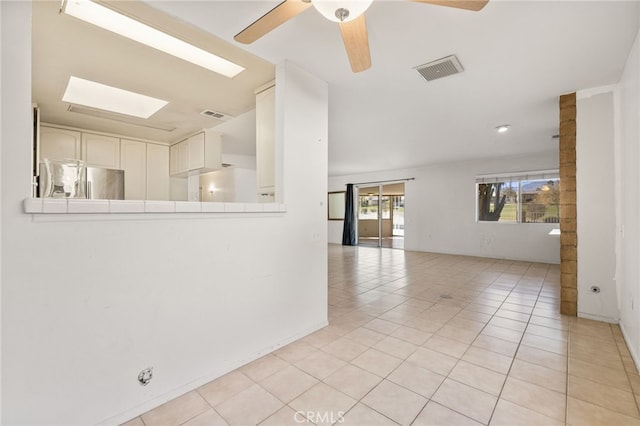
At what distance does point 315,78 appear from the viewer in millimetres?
2670

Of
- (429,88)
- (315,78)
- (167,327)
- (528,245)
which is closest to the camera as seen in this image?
(167,327)

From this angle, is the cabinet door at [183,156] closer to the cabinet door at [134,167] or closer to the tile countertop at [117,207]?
the cabinet door at [134,167]

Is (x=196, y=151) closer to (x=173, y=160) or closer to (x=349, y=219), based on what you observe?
(x=173, y=160)

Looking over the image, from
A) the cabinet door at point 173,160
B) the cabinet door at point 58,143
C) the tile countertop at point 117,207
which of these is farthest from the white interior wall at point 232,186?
the tile countertop at point 117,207

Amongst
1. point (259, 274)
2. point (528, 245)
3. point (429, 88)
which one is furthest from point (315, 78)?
point (528, 245)

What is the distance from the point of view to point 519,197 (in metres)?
6.39

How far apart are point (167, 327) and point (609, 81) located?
14.4 feet

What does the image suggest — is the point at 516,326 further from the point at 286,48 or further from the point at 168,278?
the point at 286,48

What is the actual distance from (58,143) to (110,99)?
4.62 feet

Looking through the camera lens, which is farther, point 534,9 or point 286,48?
point 286,48

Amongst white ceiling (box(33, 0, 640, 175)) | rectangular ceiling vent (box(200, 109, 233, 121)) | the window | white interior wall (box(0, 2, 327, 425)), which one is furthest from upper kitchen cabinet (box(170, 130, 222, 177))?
the window

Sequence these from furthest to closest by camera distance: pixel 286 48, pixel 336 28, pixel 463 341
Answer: pixel 463 341, pixel 286 48, pixel 336 28

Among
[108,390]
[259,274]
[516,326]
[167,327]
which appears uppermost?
[259,274]

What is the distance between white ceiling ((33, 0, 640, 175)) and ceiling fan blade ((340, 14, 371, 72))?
27cm
